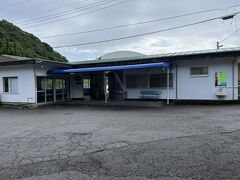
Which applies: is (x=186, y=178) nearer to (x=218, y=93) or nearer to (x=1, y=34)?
(x=218, y=93)

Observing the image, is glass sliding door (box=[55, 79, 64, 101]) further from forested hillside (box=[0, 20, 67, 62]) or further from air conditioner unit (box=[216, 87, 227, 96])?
forested hillside (box=[0, 20, 67, 62])

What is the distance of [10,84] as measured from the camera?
694 inches

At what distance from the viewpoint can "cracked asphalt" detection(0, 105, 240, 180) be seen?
163 inches

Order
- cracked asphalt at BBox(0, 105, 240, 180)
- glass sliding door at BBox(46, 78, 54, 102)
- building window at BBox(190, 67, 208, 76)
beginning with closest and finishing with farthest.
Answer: cracked asphalt at BBox(0, 105, 240, 180) < building window at BBox(190, 67, 208, 76) < glass sliding door at BBox(46, 78, 54, 102)

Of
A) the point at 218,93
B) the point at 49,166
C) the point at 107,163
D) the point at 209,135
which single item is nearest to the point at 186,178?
the point at 107,163

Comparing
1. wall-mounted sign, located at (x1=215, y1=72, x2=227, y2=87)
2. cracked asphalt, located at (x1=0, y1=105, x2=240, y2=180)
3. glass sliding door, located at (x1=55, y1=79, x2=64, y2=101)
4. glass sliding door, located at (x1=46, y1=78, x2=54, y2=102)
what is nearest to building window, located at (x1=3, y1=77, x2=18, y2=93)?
glass sliding door, located at (x1=46, y1=78, x2=54, y2=102)

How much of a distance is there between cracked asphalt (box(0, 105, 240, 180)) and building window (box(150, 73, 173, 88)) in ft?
27.3

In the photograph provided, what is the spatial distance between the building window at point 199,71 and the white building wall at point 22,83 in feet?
36.0

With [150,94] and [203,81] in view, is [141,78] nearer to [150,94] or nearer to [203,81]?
[150,94]

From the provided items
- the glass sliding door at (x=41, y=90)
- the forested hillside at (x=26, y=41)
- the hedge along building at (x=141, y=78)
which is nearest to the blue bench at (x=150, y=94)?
the hedge along building at (x=141, y=78)

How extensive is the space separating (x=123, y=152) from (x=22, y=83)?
13497 millimetres

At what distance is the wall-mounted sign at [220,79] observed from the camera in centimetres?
1482

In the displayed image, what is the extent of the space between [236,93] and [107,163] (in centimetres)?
1259

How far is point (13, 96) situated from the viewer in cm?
1742
